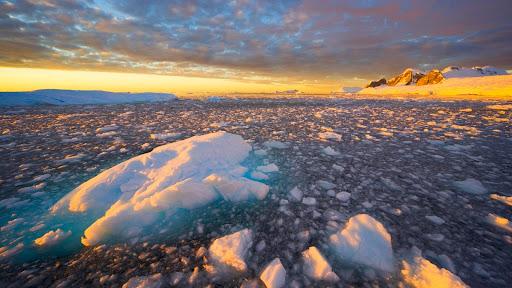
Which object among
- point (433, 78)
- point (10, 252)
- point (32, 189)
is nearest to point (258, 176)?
point (10, 252)

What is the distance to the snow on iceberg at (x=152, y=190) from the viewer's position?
1.31 m

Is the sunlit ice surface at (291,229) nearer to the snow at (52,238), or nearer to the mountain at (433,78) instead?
the snow at (52,238)

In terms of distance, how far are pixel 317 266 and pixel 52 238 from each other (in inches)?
64.7

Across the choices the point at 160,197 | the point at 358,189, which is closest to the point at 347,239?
the point at 358,189

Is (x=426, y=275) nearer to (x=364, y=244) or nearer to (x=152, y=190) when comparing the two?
(x=364, y=244)

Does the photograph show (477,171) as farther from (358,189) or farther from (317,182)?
(317,182)

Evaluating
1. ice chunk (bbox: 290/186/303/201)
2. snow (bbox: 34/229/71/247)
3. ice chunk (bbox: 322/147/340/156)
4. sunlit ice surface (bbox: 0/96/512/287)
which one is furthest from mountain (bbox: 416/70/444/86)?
snow (bbox: 34/229/71/247)

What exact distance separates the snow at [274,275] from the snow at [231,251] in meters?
0.12

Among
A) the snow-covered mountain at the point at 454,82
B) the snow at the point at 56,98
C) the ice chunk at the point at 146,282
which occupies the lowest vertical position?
the ice chunk at the point at 146,282

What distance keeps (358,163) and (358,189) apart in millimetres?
708

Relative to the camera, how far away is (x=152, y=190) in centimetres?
Result: 157

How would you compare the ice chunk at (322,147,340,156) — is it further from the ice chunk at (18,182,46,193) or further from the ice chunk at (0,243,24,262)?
the ice chunk at (18,182,46,193)

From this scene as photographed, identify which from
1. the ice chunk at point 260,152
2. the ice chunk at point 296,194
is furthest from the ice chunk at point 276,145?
the ice chunk at point 296,194

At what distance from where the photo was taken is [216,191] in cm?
164
